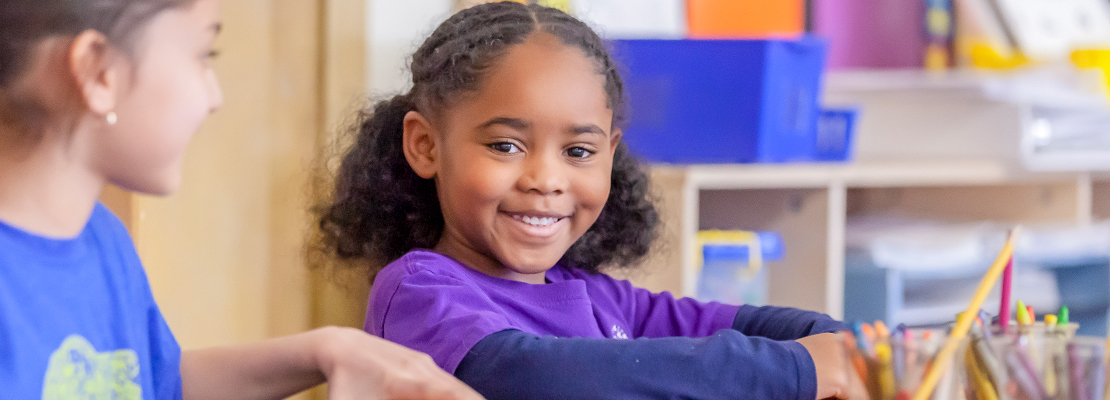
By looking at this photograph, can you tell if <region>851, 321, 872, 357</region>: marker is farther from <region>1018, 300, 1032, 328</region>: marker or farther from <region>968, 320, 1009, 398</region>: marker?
<region>1018, 300, 1032, 328</region>: marker

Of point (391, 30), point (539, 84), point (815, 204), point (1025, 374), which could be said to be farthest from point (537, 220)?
point (815, 204)

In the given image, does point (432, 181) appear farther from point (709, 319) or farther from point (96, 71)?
point (96, 71)

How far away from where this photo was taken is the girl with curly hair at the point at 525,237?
0.66m

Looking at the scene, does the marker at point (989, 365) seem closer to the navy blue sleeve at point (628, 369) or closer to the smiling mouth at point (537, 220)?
the navy blue sleeve at point (628, 369)

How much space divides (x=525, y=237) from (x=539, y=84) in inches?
5.2

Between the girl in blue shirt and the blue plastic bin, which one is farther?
the blue plastic bin

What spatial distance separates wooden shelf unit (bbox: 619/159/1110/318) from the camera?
1354mm

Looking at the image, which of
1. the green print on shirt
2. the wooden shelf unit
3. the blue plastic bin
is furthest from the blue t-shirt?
the blue plastic bin

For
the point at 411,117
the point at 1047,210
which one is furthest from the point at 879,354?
the point at 1047,210

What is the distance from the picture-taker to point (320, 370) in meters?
0.58

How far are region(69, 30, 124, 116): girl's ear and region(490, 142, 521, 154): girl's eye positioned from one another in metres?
0.37

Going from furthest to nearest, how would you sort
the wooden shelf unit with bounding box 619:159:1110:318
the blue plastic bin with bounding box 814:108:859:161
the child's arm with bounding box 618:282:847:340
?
the blue plastic bin with bounding box 814:108:859:161 < the wooden shelf unit with bounding box 619:159:1110:318 < the child's arm with bounding box 618:282:847:340

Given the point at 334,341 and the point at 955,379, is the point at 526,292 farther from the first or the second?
the point at 955,379

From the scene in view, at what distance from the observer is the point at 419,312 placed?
73 cm
